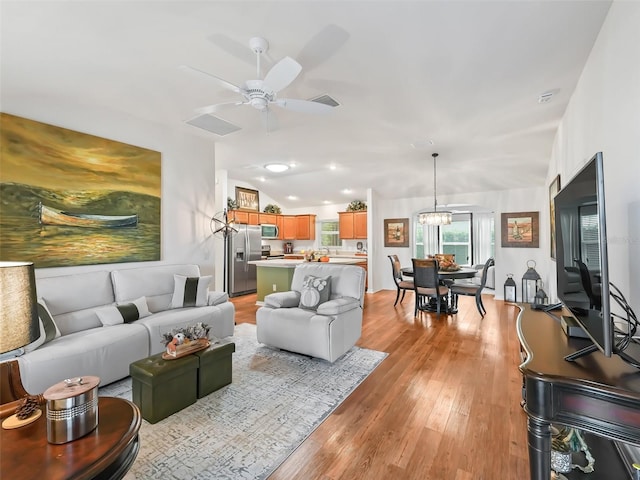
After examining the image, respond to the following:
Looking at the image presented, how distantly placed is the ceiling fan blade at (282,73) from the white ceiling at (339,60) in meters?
0.35

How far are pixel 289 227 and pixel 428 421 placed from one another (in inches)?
276

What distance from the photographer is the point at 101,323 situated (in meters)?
2.95

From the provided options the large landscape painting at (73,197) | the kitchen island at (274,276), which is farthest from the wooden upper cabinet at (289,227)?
the large landscape painting at (73,197)

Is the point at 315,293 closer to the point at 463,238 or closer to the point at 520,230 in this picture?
the point at 520,230

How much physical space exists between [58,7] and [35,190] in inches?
71.3

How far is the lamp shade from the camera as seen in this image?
85cm

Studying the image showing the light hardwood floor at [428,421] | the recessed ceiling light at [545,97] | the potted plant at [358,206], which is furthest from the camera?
the potted plant at [358,206]

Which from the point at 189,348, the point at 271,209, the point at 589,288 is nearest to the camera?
the point at 589,288

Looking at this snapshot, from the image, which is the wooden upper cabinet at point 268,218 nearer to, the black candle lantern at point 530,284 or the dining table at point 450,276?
the dining table at point 450,276

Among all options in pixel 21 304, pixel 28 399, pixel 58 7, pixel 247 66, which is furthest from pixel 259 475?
pixel 58 7

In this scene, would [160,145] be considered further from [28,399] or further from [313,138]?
[28,399]

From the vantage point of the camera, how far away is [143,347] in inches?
113

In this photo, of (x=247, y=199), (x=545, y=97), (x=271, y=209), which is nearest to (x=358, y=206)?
(x=271, y=209)

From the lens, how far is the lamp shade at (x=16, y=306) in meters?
0.85
